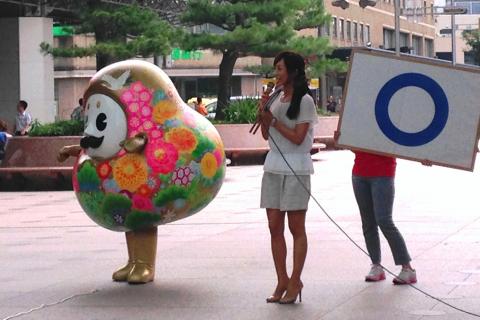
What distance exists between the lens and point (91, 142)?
31.5 ft

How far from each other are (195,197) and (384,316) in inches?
84.5

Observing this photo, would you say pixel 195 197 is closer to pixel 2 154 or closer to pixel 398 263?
pixel 398 263

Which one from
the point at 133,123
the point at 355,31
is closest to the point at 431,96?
the point at 133,123

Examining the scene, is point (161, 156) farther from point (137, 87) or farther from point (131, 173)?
point (137, 87)

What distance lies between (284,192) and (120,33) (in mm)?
23702

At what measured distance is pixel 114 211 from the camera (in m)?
9.55

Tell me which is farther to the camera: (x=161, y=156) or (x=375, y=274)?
(x=375, y=274)

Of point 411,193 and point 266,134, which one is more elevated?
point 266,134

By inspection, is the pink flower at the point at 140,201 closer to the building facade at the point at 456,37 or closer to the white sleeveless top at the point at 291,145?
the white sleeveless top at the point at 291,145

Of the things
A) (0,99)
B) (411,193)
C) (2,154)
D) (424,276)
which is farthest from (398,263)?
(0,99)

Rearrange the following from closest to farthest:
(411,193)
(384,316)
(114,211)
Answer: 1. (384,316)
2. (114,211)
3. (411,193)

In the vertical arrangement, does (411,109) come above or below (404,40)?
below

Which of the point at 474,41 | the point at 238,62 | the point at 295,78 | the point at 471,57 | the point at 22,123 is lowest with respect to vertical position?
the point at 22,123

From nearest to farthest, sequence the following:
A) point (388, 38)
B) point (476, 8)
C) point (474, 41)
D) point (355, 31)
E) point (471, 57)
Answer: point (355, 31) < point (388, 38) < point (474, 41) < point (471, 57) < point (476, 8)
